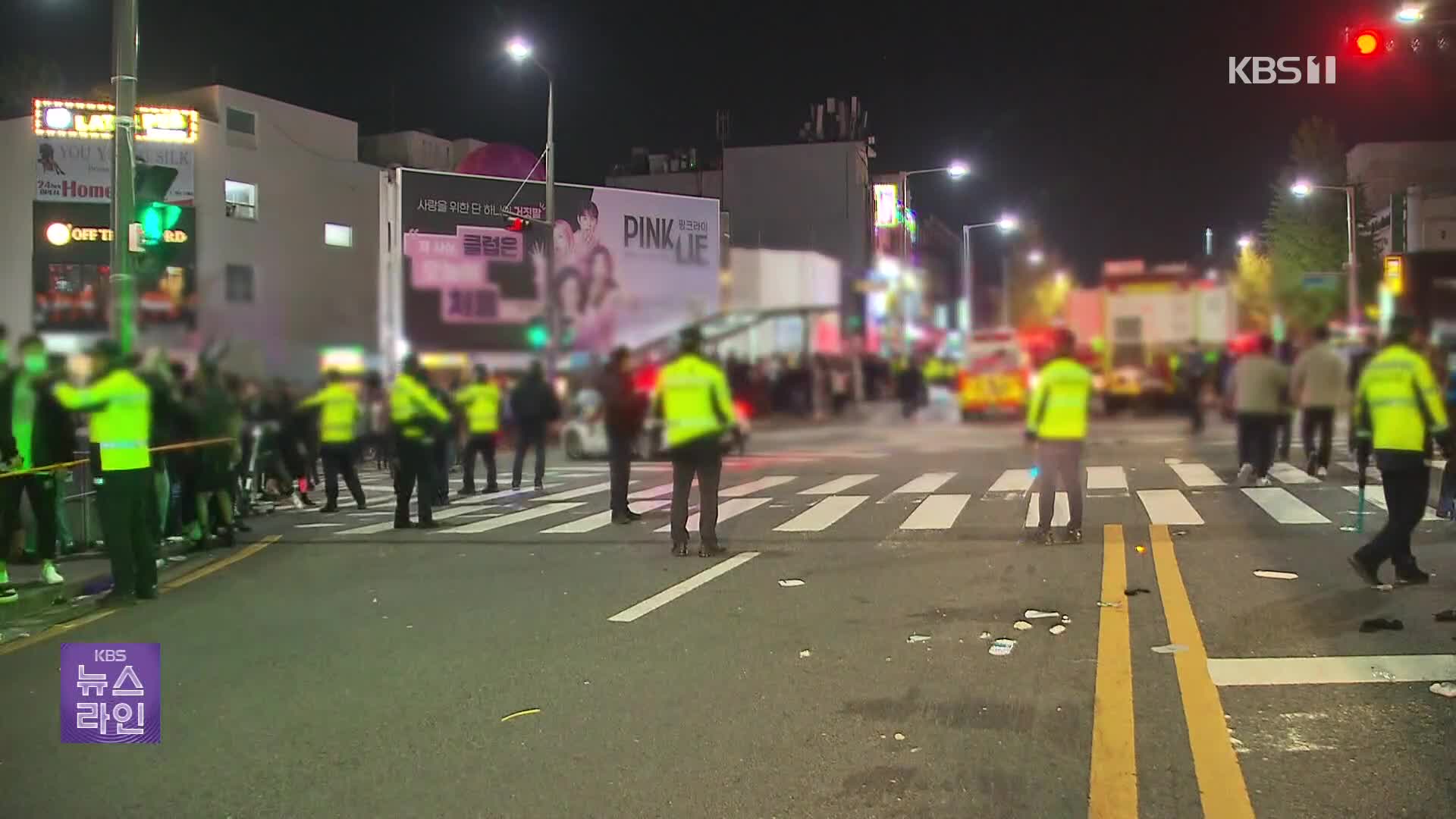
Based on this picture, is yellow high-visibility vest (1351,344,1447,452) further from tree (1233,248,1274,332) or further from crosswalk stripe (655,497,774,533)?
tree (1233,248,1274,332)

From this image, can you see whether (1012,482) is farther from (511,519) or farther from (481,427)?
(481,427)

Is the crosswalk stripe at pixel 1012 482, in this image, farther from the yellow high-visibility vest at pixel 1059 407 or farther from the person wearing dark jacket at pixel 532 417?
the person wearing dark jacket at pixel 532 417

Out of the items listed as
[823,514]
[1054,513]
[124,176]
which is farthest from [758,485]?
[124,176]

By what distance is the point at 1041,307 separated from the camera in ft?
58.2

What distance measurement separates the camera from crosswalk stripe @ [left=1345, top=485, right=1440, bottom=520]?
35.7 feet

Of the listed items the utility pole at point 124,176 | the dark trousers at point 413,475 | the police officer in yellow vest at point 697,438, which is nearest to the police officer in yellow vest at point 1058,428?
the police officer in yellow vest at point 697,438

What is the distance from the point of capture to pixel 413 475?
1194 centimetres

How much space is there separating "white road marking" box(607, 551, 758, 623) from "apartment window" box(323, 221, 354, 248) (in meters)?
2.73

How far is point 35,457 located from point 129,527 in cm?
132

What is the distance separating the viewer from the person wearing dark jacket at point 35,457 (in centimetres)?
774

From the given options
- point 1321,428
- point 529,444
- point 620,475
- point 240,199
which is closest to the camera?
point 240,199

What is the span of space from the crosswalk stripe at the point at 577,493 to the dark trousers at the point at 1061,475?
5.90 metres

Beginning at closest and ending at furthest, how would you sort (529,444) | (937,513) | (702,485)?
(702,485), (937,513), (529,444)

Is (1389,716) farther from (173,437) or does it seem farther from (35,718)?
(173,437)
